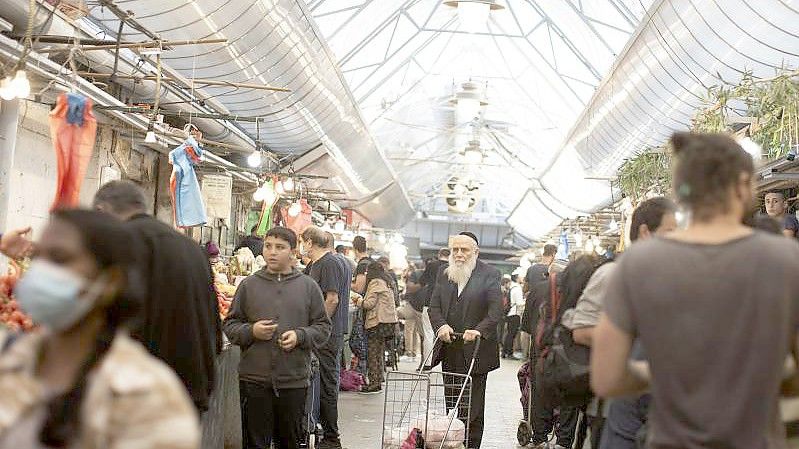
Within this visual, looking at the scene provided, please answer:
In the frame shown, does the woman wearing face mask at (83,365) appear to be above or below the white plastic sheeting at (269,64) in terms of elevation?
below

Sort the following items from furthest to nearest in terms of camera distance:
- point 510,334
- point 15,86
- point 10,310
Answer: point 510,334 → point 15,86 → point 10,310

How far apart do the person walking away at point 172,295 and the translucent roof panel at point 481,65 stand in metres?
7.15

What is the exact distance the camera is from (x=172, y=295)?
14.9 feet

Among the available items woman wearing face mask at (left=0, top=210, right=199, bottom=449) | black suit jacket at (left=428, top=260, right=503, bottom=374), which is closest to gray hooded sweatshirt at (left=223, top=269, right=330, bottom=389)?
black suit jacket at (left=428, top=260, right=503, bottom=374)

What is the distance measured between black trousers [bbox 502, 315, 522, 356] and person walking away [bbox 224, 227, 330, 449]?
14374 mm

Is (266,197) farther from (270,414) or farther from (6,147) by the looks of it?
(270,414)

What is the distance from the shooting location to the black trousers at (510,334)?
2078cm

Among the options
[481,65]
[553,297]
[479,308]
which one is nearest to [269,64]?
[479,308]

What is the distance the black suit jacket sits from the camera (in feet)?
26.2

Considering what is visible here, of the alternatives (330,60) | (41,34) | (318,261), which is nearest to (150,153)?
(330,60)

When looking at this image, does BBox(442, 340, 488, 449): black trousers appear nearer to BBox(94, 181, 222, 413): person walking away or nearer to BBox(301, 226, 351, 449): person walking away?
BBox(301, 226, 351, 449): person walking away

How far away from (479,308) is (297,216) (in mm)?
7324

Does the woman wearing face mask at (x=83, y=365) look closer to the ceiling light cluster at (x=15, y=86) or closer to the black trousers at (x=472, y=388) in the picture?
the ceiling light cluster at (x=15, y=86)

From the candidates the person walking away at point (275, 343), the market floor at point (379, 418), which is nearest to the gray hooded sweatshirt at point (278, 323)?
the person walking away at point (275, 343)
